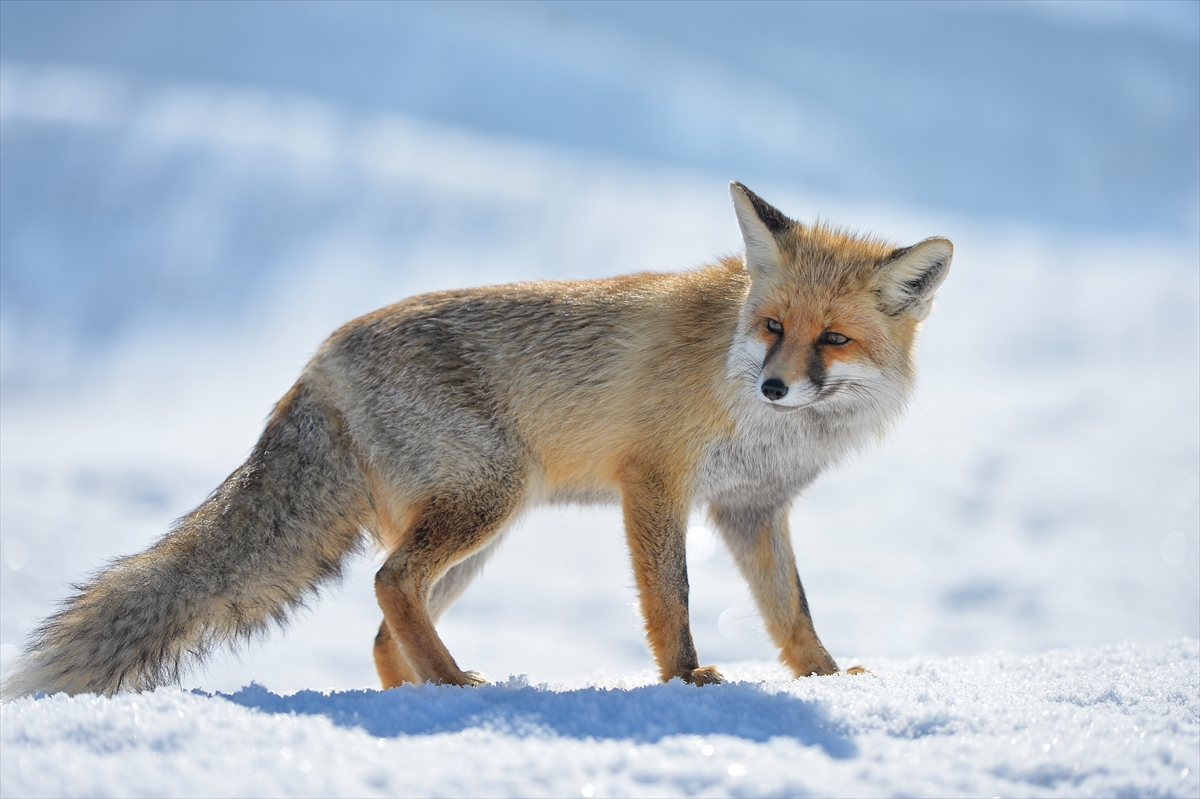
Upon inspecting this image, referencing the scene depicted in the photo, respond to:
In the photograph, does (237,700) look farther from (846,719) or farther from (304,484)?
(846,719)

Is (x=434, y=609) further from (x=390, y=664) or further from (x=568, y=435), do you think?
(x=568, y=435)

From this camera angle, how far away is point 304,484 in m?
2.94

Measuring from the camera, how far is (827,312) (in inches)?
112

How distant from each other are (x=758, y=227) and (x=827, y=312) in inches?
16.3

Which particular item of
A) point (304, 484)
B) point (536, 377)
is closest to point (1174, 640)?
point (536, 377)

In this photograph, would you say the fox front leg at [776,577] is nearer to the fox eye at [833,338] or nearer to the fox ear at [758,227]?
the fox eye at [833,338]

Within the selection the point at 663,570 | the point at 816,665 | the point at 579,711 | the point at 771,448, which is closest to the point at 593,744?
the point at 579,711

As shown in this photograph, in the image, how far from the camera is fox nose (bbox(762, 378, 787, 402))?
8.73 ft

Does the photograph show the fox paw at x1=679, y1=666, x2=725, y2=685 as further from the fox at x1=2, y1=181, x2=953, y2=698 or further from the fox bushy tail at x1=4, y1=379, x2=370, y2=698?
the fox bushy tail at x1=4, y1=379, x2=370, y2=698

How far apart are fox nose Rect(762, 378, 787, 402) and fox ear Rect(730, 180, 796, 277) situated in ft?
1.84

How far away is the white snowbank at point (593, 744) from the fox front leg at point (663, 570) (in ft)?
2.39

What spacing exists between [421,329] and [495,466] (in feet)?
1.93

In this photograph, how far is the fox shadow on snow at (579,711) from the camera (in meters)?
1.80

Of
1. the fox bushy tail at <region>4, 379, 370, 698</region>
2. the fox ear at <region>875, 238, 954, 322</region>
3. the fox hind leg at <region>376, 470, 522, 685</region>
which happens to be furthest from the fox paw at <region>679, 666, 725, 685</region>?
the fox ear at <region>875, 238, 954, 322</region>
